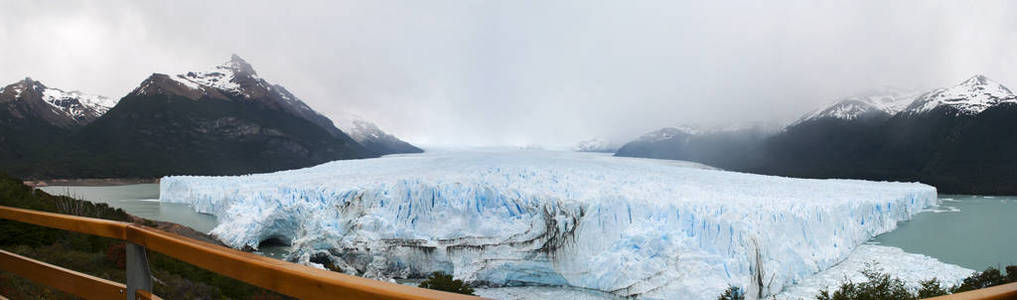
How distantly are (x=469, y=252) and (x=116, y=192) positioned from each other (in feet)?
142

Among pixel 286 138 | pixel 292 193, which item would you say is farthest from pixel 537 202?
pixel 286 138

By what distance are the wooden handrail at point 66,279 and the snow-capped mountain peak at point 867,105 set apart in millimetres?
105819

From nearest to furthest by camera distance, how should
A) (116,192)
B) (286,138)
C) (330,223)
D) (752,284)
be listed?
(752,284), (330,223), (116,192), (286,138)

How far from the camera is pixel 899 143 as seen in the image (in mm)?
69750

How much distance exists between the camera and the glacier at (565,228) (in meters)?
11.0

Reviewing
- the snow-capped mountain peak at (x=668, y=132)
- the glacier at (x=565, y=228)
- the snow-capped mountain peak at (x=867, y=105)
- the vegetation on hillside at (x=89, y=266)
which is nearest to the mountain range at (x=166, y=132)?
the glacier at (x=565, y=228)

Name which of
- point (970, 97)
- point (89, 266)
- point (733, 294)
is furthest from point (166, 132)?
point (970, 97)

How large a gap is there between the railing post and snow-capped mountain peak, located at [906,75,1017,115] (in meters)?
93.7

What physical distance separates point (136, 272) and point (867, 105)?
114863 millimetres

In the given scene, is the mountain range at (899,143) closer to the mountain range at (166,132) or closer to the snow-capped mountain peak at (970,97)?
the snow-capped mountain peak at (970,97)

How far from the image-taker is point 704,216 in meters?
11.5

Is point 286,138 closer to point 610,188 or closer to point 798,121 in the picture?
point 610,188

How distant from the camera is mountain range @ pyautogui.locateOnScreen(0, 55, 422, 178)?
56.4m

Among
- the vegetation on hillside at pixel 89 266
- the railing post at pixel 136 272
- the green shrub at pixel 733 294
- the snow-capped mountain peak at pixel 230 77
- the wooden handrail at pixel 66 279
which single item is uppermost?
the snow-capped mountain peak at pixel 230 77
